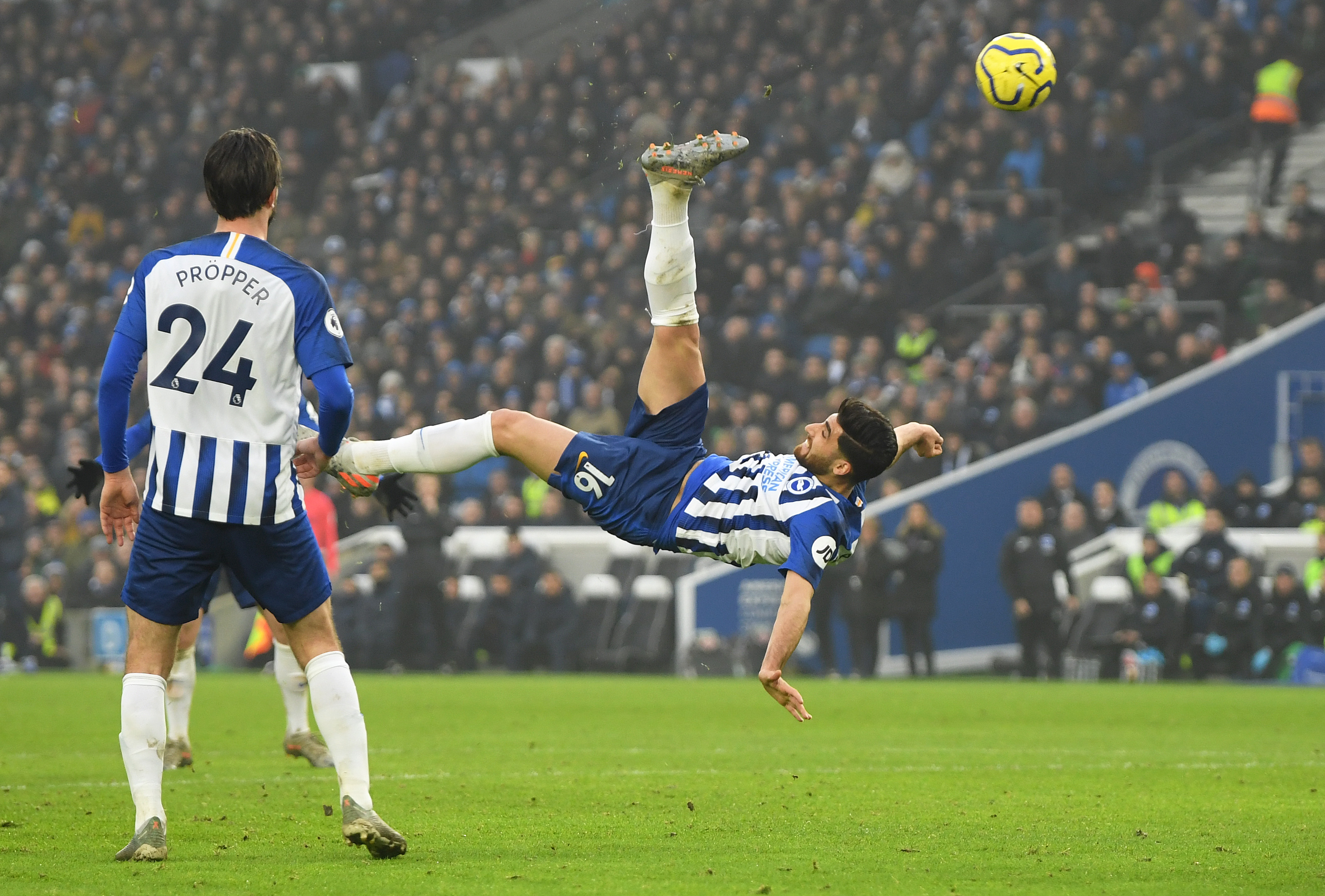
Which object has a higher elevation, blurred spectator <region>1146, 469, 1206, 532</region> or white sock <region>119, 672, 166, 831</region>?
blurred spectator <region>1146, 469, 1206, 532</region>

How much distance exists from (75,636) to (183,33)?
12.2 m

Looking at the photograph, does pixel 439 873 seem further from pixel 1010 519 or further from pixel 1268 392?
pixel 1268 392

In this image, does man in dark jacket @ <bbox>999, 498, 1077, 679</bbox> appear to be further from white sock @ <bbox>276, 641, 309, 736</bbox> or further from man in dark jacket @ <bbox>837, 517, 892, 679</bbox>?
white sock @ <bbox>276, 641, 309, 736</bbox>

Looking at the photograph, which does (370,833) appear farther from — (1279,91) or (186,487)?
(1279,91)

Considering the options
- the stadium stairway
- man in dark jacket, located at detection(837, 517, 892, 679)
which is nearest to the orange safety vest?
the stadium stairway

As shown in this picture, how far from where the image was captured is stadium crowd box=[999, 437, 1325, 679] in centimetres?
1648

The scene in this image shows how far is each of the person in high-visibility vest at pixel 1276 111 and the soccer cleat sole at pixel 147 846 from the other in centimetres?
1835

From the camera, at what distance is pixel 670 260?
6.46m

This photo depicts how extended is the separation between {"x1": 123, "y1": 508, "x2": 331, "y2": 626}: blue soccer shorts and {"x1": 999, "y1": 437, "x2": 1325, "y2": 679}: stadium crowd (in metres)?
12.8

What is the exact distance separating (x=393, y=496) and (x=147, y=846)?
2422mm

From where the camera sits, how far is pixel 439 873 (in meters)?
4.95

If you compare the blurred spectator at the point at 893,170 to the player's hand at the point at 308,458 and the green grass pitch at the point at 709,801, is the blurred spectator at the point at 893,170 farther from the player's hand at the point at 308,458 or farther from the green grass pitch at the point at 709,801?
the player's hand at the point at 308,458

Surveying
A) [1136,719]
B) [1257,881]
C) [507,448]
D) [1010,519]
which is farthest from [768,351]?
[1257,881]

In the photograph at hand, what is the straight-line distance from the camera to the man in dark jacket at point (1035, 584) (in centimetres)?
1695
